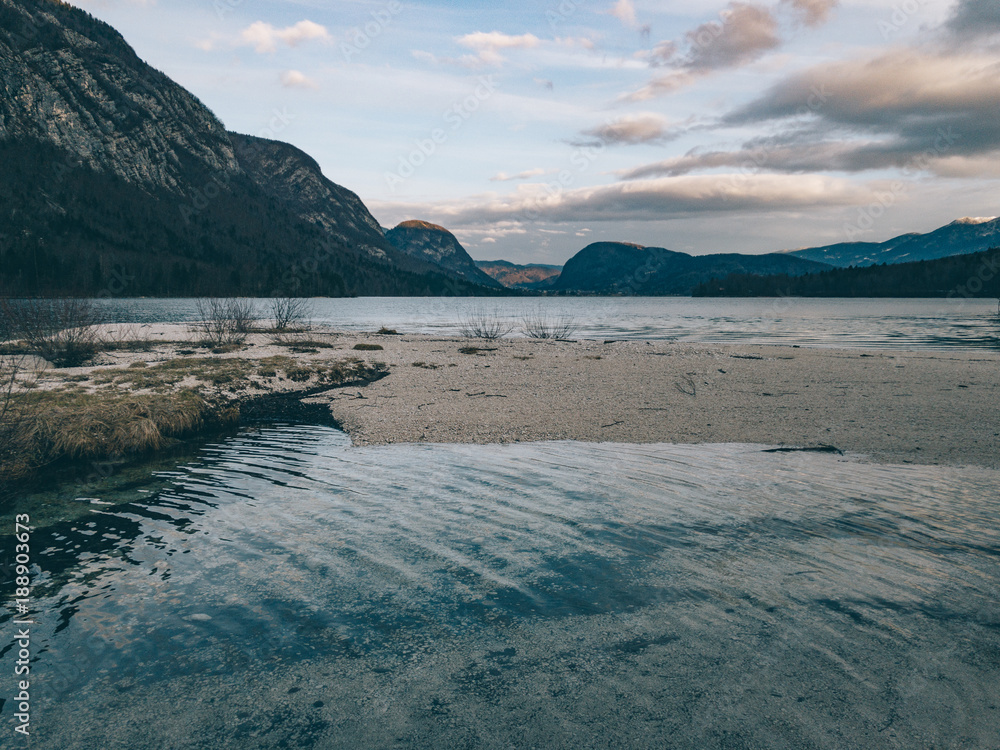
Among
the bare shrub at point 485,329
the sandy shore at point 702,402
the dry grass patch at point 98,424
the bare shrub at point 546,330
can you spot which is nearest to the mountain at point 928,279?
the bare shrub at point 546,330

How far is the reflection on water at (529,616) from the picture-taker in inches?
171

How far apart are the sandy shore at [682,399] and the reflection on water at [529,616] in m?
3.80

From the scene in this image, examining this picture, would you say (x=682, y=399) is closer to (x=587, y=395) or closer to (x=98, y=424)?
(x=587, y=395)

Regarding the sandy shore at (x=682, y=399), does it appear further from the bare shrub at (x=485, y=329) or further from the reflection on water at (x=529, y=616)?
the bare shrub at (x=485, y=329)

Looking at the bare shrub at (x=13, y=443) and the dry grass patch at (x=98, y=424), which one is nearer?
the bare shrub at (x=13, y=443)

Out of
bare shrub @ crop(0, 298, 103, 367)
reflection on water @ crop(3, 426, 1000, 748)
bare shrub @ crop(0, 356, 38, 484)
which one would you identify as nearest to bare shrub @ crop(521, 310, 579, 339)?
bare shrub @ crop(0, 298, 103, 367)

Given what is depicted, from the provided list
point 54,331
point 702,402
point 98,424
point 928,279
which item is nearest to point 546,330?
point 702,402

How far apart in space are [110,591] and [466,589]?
14.0 ft

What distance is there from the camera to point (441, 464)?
1170 centimetres

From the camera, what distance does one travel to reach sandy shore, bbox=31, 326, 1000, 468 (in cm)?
1386

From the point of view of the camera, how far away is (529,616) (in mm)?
5844

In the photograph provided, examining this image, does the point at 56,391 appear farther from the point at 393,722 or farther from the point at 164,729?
the point at 393,722

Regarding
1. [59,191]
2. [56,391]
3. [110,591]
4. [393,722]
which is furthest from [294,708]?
[59,191]

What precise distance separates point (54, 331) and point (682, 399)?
85.3 feet
